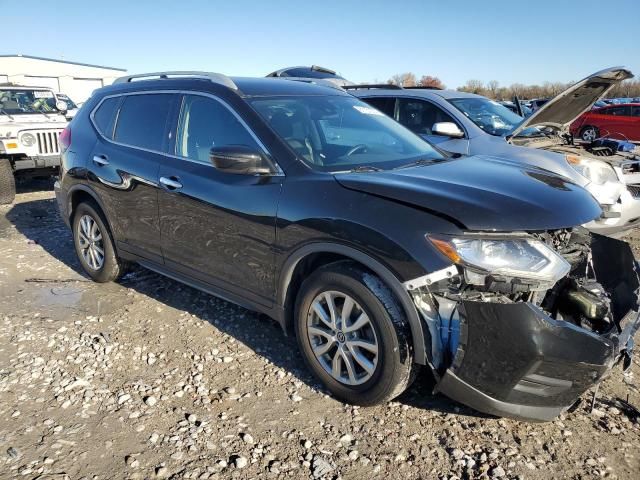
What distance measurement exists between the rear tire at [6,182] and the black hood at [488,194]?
280 inches

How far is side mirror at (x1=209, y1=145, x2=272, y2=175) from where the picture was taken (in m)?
3.01

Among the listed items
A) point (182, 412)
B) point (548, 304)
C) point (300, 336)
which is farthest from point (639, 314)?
point (182, 412)

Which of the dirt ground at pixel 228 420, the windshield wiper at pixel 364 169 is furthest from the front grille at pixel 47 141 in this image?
the windshield wiper at pixel 364 169

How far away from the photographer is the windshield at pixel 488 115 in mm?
6133

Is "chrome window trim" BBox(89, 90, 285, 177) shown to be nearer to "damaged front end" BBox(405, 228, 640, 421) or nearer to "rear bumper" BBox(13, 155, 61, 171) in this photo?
"damaged front end" BBox(405, 228, 640, 421)

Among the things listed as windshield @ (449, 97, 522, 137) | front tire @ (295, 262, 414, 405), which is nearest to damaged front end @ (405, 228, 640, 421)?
front tire @ (295, 262, 414, 405)

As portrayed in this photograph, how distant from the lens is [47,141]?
852cm

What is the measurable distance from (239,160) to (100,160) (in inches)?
76.5

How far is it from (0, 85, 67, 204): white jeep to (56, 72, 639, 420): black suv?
4804 millimetres

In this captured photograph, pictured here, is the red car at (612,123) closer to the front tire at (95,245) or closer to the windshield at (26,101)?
the windshield at (26,101)

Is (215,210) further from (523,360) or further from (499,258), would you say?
(523,360)

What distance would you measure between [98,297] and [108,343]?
97 centimetres

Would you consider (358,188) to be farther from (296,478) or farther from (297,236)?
(296,478)

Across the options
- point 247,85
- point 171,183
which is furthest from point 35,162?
point 247,85
